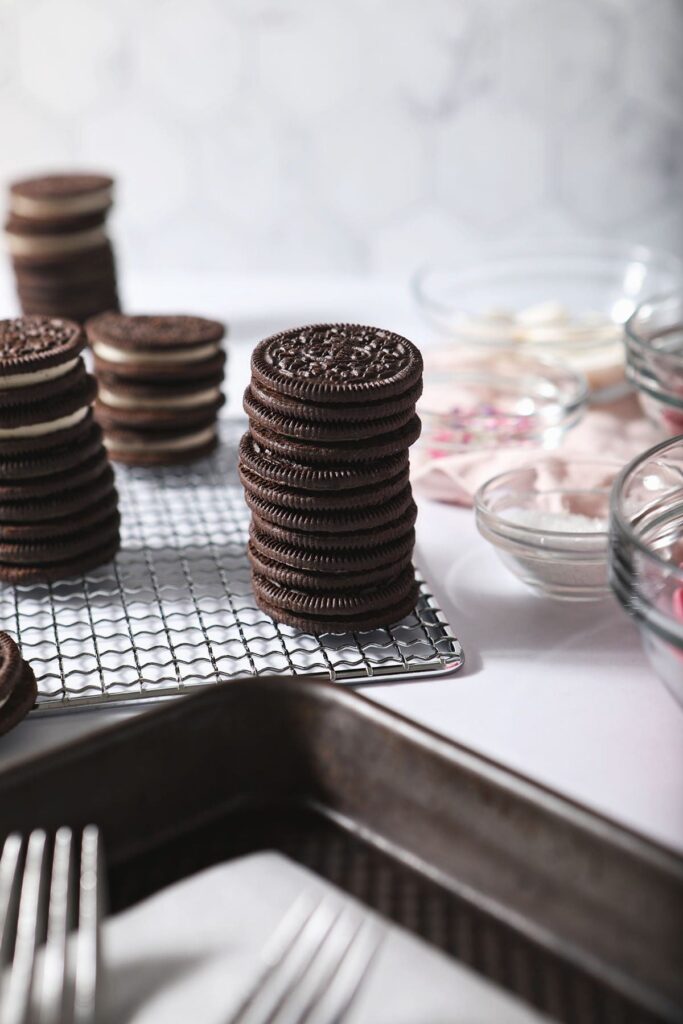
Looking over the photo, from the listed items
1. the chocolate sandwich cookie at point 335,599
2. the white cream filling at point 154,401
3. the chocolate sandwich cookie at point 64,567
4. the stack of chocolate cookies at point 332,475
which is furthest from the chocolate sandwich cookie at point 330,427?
the white cream filling at point 154,401

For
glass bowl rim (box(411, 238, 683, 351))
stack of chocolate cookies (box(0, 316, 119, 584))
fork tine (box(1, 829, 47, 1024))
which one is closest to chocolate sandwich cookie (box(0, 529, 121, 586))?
stack of chocolate cookies (box(0, 316, 119, 584))

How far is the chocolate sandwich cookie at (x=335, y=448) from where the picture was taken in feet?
2.54

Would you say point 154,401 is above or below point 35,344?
below

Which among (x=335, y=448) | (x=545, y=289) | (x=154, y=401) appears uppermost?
(x=335, y=448)

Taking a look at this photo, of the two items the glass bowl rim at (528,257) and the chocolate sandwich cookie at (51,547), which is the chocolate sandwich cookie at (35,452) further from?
the glass bowl rim at (528,257)

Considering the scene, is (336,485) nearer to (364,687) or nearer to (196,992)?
(364,687)

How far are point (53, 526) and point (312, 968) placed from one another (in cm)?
47

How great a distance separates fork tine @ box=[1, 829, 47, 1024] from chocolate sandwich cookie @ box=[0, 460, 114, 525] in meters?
0.32

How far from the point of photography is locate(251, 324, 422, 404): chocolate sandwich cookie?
29.9 inches

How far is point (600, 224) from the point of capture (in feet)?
5.58

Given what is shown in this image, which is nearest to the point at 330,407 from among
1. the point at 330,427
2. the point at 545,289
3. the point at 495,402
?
the point at 330,427

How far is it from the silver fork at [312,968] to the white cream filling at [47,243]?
993 millimetres

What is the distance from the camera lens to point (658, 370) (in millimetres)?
1041

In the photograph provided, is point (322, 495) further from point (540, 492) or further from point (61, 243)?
point (61, 243)
